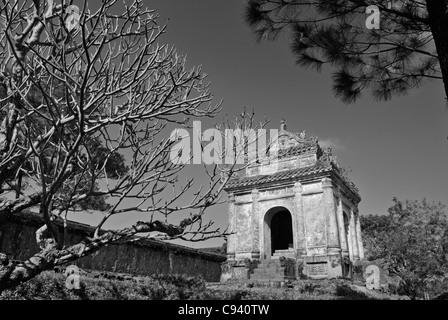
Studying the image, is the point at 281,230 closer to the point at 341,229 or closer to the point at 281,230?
the point at 281,230

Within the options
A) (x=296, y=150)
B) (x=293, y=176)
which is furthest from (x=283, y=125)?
(x=293, y=176)

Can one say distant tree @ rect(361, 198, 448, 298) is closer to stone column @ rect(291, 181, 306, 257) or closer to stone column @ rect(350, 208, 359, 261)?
stone column @ rect(350, 208, 359, 261)

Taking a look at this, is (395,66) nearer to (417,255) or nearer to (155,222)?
(155,222)

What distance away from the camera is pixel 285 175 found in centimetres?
1791

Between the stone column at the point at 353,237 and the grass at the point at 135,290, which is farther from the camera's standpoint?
the stone column at the point at 353,237

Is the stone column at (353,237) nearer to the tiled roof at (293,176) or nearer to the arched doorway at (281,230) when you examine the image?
the tiled roof at (293,176)

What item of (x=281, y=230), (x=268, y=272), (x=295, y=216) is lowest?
Answer: (x=268, y=272)

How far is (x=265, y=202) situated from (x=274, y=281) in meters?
5.09

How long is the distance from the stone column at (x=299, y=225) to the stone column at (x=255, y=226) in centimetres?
198

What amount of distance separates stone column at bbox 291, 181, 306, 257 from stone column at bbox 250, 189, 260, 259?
1977mm

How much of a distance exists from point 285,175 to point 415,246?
12.6 m

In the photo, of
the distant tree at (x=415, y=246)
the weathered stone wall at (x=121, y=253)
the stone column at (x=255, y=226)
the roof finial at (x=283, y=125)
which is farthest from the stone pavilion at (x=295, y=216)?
the distant tree at (x=415, y=246)

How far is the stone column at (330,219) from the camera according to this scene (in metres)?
15.8
